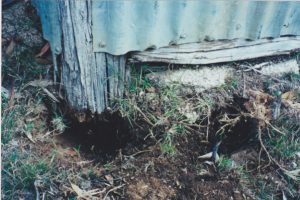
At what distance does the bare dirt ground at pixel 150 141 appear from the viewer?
171 cm

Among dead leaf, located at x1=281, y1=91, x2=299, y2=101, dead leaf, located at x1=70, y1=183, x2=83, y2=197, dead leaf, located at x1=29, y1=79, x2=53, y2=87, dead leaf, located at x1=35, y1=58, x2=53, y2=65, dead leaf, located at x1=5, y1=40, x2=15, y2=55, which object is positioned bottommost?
dead leaf, located at x1=70, y1=183, x2=83, y2=197

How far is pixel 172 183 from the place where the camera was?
1.75 m

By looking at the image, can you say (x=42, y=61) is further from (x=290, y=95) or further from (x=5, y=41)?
(x=290, y=95)

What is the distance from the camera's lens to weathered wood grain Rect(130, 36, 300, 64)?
2086 millimetres

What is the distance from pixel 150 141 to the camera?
6.77 ft

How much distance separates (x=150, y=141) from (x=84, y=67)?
0.86 meters

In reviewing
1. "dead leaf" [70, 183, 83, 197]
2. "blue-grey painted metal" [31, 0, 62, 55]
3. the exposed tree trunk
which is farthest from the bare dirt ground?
"blue-grey painted metal" [31, 0, 62, 55]

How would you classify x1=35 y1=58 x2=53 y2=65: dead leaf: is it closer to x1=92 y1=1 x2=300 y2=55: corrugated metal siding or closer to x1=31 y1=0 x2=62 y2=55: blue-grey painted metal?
x1=31 y1=0 x2=62 y2=55: blue-grey painted metal

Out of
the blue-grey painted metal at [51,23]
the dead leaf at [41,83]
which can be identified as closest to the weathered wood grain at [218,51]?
the blue-grey painted metal at [51,23]

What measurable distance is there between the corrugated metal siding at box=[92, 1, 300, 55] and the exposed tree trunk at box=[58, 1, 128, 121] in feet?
0.25

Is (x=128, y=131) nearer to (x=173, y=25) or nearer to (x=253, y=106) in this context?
(x=173, y=25)

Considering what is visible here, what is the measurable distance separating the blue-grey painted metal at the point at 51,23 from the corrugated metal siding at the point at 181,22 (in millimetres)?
301

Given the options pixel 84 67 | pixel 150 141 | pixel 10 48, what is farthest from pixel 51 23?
pixel 150 141

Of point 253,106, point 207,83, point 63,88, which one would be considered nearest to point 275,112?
point 253,106
